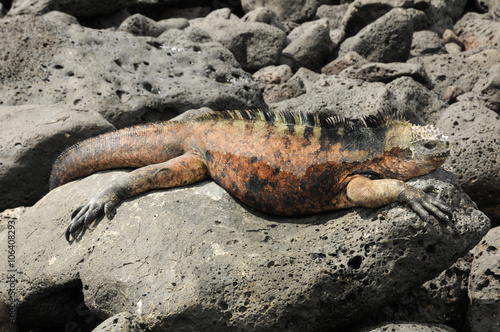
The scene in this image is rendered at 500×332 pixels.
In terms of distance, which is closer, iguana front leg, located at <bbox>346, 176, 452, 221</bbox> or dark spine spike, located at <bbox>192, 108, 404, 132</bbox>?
iguana front leg, located at <bbox>346, 176, 452, 221</bbox>

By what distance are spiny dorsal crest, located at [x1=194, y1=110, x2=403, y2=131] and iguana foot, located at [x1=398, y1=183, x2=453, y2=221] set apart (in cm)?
58

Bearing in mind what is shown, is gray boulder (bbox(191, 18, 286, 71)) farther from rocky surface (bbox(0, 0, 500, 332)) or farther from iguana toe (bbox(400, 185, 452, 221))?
iguana toe (bbox(400, 185, 452, 221))

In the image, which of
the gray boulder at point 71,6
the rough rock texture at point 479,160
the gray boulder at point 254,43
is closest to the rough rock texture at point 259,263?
the rough rock texture at point 479,160

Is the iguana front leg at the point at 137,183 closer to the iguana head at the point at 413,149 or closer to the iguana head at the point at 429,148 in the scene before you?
the iguana head at the point at 413,149

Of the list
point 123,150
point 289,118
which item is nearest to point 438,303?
point 289,118

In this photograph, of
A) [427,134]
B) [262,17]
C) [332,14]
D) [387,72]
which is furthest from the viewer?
[332,14]

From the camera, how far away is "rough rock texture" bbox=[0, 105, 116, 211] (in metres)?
4.55

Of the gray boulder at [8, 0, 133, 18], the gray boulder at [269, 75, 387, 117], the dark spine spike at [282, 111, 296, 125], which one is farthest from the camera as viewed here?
the gray boulder at [8, 0, 133, 18]

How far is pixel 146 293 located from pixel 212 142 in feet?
4.12

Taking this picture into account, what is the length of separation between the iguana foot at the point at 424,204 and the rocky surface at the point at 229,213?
0.05 metres

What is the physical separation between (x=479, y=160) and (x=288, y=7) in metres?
5.97

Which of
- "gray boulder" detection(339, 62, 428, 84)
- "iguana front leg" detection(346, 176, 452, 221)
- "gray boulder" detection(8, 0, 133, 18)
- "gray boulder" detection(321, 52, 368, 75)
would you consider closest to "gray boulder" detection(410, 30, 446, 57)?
"gray boulder" detection(321, 52, 368, 75)

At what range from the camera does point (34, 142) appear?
4574mm

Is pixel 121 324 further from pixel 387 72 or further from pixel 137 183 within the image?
pixel 387 72
